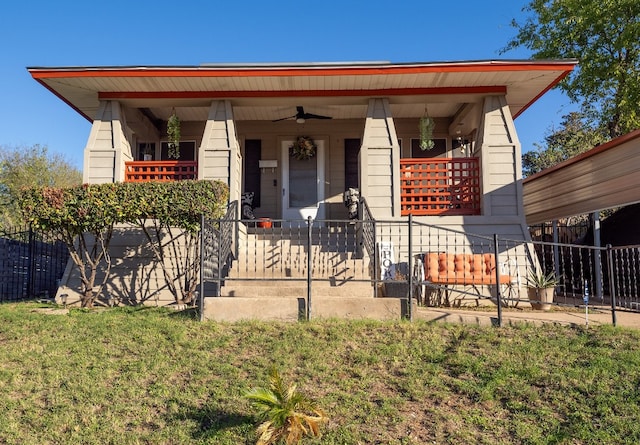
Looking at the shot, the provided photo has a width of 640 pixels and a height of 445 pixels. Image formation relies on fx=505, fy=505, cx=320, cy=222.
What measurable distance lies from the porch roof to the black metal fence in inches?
121

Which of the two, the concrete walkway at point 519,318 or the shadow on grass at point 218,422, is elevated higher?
the concrete walkway at point 519,318

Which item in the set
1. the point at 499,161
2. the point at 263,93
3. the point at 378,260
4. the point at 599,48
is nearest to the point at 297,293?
the point at 378,260

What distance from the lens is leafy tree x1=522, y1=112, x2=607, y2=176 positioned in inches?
964

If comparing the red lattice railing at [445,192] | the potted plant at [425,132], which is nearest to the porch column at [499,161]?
the red lattice railing at [445,192]

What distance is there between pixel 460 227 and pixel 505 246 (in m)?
0.88

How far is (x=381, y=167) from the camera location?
9.98 m

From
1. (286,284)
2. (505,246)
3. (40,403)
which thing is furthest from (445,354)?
(505,246)

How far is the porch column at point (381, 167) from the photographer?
32.3 feet

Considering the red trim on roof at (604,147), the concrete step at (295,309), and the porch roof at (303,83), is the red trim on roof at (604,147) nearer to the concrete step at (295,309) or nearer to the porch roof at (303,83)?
the porch roof at (303,83)

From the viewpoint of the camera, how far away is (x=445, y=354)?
523cm

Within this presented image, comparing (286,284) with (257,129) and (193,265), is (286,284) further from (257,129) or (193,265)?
(257,129)

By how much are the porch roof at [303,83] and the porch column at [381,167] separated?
0.67 m

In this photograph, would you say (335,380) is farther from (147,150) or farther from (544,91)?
(147,150)

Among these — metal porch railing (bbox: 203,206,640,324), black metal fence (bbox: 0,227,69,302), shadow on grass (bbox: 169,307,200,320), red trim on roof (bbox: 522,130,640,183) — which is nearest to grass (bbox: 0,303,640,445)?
shadow on grass (bbox: 169,307,200,320)
